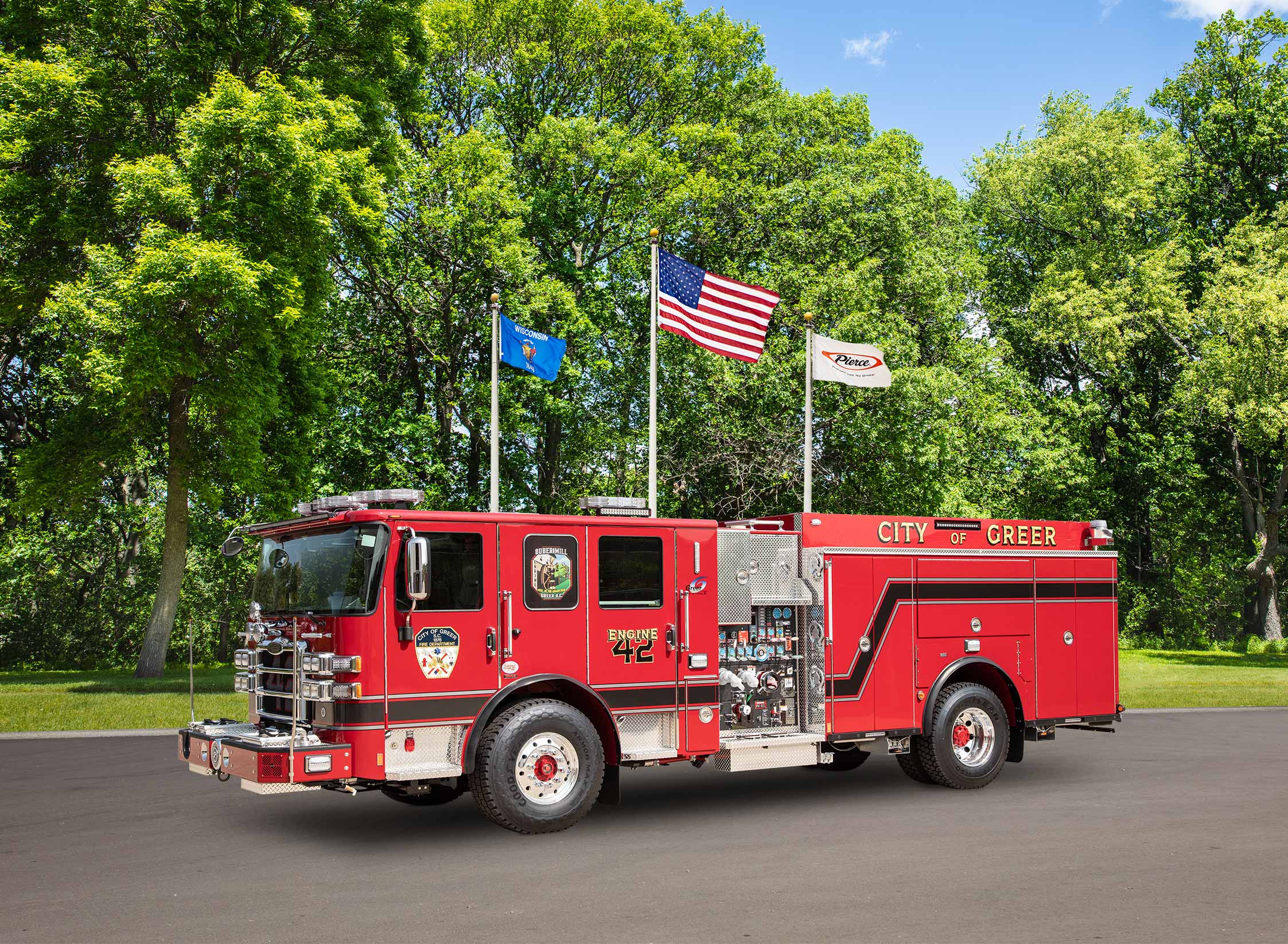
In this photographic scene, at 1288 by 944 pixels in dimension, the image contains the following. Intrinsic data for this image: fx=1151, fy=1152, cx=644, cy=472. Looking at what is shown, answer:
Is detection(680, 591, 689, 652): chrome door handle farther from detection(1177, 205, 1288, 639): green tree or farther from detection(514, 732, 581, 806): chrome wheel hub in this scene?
detection(1177, 205, 1288, 639): green tree

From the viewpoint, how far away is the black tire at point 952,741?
11.8 metres

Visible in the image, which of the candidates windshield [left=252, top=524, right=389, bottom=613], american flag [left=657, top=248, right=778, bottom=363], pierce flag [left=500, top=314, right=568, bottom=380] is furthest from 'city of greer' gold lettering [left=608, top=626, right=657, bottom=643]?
pierce flag [left=500, top=314, right=568, bottom=380]

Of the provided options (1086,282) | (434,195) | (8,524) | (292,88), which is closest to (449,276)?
(434,195)

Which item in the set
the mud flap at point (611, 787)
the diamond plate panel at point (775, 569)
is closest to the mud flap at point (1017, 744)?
the diamond plate panel at point (775, 569)

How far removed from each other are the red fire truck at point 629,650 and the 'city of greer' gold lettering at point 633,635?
0.05 ft

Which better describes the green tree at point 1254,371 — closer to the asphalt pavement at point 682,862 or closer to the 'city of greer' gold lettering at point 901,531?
the asphalt pavement at point 682,862

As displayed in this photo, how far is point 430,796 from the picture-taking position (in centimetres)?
1095

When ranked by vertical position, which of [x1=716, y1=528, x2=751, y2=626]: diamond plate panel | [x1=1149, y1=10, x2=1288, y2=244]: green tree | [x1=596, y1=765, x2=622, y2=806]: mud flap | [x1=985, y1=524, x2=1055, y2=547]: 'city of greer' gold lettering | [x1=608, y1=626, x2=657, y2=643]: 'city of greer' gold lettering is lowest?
[x1=596, y1=765, x2=622, y2=806]: mud flap

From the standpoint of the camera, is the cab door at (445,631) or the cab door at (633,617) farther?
the cab door at (633,617)

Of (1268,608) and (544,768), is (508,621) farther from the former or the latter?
(1268,608)

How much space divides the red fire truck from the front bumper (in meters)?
0.02

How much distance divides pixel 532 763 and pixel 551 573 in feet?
5.22

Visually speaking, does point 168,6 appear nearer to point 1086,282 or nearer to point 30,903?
point 30,903

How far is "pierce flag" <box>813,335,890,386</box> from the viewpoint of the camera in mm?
18969
